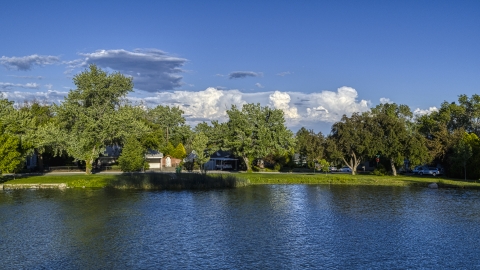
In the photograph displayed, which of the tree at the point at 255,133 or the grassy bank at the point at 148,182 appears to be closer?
the grassy bank at the point at 148,182

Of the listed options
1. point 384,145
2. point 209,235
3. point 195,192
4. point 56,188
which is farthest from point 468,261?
point 384,145

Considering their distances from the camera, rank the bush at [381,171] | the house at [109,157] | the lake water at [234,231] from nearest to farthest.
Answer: the lake water at [234,231], the bush at [381,171], the house at [109,157]

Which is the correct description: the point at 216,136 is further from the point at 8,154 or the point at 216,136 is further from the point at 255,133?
the point at 8,154

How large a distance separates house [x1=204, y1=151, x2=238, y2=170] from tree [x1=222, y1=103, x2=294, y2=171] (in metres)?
12.3

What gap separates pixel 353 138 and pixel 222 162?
33.4 metres

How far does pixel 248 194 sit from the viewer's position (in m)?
52.1

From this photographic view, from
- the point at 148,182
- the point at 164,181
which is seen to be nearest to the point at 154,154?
the point at 164,181

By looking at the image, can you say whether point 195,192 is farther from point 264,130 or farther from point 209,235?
point 264,130

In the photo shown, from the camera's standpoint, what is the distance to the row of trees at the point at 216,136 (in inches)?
2694

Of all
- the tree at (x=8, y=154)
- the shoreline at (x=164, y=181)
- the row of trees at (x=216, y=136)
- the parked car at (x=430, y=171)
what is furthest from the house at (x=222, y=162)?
the tree at (x=8, y=154)

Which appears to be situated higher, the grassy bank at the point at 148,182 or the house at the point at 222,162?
the house at the point at 222,162

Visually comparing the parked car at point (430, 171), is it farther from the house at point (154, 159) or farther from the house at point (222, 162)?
the house at point (154, 159)

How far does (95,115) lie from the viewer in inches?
2889

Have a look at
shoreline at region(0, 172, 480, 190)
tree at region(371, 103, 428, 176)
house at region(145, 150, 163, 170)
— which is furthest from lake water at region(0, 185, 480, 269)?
house at region(145, 150, 163, 170)
